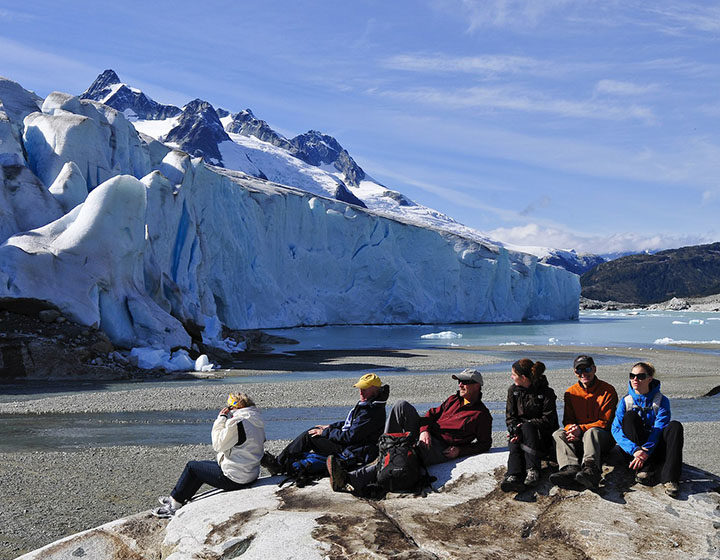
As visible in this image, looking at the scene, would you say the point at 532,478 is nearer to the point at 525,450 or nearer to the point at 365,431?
the point at 525,450

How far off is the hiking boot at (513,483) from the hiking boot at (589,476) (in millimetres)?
417

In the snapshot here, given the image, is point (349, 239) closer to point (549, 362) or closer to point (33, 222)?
point (549, 362)

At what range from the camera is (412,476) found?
5.26 m

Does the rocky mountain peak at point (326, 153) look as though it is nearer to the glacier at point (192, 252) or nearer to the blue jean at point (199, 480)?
the glacier at point (192, 252)

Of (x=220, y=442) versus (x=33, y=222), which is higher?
(x=33, y=222)

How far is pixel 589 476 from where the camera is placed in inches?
186

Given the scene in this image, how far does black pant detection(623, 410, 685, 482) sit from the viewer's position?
15.5 ft

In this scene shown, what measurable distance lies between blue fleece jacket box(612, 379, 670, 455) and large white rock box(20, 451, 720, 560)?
0.78ft

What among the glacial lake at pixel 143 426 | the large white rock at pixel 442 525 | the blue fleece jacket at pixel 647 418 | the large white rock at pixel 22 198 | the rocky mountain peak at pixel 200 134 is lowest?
Answer: the glacial lake at pixel 143 426

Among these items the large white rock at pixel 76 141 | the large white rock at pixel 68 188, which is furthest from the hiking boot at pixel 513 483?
the large white rock at pixel 76 141

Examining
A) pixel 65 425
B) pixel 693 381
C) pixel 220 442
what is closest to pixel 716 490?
pixel 220 442

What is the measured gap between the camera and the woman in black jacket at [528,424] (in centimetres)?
501

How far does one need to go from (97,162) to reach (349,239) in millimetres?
22178

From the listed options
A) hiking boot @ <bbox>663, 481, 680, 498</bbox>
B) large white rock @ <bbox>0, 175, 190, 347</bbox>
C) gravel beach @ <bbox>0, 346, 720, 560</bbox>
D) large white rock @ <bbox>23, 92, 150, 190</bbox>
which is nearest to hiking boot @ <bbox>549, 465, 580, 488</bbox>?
hiking boot @ <bbox>663, 481, 680, 498</bbox>
